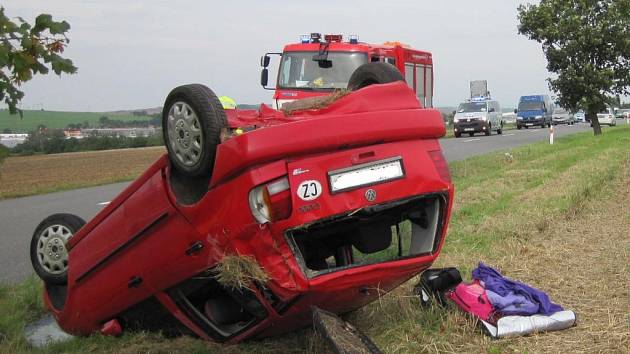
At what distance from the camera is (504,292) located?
397 cm

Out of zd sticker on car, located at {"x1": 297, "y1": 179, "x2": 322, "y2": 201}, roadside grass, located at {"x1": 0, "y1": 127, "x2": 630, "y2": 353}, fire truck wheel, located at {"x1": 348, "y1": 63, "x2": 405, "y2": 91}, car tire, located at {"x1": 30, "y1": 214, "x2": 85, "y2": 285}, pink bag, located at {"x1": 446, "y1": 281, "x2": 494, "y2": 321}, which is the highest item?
fire truck wheel, located at {"x1": 348, "y1": 63, "x2": 405, "y2": 91}

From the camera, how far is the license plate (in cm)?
310

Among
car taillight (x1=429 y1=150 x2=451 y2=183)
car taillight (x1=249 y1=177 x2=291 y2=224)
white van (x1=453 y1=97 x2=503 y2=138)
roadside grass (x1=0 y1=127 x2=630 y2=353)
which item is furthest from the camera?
white van (x1=453 y1=97 x2=503 y2=138)

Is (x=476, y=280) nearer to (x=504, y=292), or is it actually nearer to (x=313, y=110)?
(x=504, y=292)

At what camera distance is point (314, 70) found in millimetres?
15055

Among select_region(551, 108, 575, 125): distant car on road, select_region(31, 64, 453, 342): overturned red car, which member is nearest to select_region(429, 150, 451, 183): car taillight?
select_region(31, 64, 453, 342): overturned red car

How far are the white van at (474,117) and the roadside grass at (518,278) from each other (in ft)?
85.6

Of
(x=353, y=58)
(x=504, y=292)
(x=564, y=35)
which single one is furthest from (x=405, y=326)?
(x=564, y=35)

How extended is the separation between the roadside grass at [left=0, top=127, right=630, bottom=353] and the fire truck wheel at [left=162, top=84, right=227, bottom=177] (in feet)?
3.98

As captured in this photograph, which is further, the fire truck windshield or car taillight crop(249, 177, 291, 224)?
the fire truck windshield

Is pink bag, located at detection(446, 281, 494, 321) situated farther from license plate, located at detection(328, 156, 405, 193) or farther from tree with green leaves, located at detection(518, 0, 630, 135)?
tree with green leaves, located at detection(518, 0, 630, 135)

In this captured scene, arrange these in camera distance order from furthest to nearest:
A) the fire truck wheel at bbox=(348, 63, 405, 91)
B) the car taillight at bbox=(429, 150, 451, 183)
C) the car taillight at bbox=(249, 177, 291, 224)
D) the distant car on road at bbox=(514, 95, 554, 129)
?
the distant car on road at bbox=(514, 95, 554, 129) < the fire truck wheel at bbox=(348, 63, 405, 91) < the car taillight at bbox=(429, 150, 451, 183) < the car taillight at bbox=(249, 177, 291, 224)

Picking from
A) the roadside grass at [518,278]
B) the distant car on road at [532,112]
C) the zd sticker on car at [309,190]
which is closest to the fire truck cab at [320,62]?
the roadside grass at [518,278]

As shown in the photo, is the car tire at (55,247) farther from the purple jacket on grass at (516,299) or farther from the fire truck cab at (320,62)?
the fire truck cab at (320,62)
